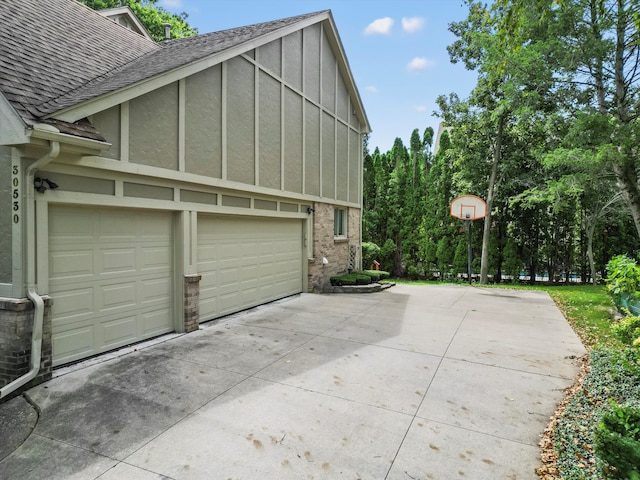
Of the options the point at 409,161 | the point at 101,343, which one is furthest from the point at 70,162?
the point at 409,161

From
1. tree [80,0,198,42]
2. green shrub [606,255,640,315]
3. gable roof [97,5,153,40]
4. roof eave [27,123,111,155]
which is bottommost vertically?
green shrub [606,255,640,315]

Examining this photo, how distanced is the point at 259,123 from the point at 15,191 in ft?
17.1

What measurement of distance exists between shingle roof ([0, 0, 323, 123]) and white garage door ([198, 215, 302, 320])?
287 cm

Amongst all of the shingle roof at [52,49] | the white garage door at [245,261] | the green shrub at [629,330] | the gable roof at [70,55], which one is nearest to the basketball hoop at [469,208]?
the white garage door at [245,261]

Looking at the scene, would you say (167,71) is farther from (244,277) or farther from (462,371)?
(462,371)

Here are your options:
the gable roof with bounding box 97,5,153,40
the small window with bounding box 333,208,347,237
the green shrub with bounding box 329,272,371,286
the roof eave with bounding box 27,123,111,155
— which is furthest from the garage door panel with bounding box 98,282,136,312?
the gable roof with bounding box 97,5,153,40

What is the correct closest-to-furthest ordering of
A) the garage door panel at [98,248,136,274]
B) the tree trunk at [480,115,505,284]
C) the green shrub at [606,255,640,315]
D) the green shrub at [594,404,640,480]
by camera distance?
the green shrub at [594,404,640,480]
the garage door panel at [98,248,136,274]
the green shrub at [606,255,640,315]
the tree trunk at [480,115,505,284]

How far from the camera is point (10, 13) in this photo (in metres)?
6.39

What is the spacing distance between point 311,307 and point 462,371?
4.63 metres

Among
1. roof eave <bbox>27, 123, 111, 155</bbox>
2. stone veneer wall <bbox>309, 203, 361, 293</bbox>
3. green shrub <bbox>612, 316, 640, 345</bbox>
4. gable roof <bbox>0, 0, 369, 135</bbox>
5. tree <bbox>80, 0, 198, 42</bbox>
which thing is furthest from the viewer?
tree <bbox>80, 0, 198, 42</bbox>

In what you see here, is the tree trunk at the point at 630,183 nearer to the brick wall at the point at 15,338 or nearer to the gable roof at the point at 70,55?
the gable roof at the point at 70,55

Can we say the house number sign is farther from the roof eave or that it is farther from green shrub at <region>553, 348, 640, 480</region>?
green shrub at <region>553, 348, 640, 480</region>

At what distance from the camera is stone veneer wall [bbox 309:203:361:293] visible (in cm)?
1128

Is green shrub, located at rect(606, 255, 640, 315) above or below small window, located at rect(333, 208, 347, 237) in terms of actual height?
below
